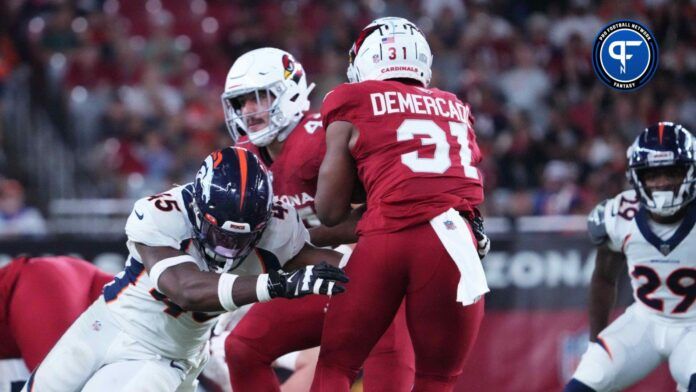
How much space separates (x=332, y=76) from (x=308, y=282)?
24.9 feet

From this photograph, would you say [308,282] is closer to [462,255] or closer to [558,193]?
[462,255]

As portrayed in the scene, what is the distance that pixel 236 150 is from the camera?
4.19 meters

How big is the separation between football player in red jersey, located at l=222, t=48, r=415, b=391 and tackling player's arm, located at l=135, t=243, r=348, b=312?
64 centimetres

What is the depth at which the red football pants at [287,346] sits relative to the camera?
450cm

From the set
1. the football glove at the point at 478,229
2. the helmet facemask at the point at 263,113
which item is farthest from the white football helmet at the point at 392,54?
the helmet facemask at the point at 263,113

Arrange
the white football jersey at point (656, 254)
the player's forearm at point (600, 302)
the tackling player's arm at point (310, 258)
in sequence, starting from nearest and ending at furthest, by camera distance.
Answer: the tackling player's arm at point (310, 258) → the white football jersey at point (656, 254) → the player's forearm at point (600, 302)

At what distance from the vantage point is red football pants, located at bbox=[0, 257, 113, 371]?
524cm

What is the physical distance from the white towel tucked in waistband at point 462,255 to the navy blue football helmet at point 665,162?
1482 millimetres

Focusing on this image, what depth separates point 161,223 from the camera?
4.11 metres

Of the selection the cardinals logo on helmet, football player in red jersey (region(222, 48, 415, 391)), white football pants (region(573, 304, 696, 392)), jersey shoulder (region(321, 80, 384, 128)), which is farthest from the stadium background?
jersey shoulder (region(321, 80, 384, 128))

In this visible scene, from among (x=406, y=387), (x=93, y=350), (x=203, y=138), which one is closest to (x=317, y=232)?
(x=406, y=387)

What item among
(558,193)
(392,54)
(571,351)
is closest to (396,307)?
(392,54)

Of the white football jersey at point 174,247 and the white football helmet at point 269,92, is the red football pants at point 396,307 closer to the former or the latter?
the white football jersey at point 174,247

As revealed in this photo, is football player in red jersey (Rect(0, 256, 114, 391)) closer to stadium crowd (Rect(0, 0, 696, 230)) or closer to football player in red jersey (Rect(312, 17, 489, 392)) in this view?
football player in red jersey (Rect(312, 17, 489, 392))
